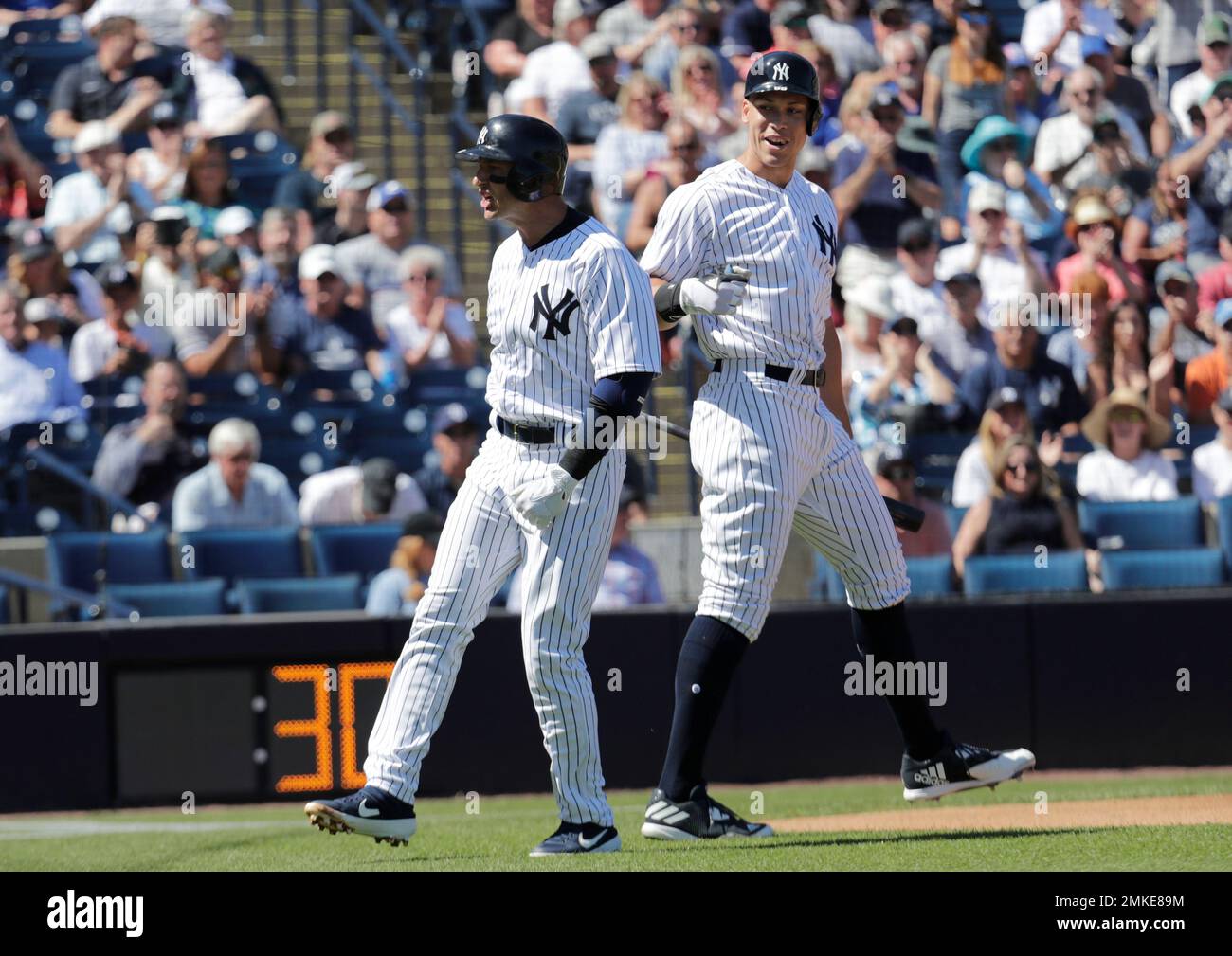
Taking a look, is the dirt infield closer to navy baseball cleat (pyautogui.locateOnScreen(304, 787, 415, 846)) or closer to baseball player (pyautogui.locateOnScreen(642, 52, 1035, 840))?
baseball player (pyautogui.locateOnScreen(642, 52, 1035, 840))

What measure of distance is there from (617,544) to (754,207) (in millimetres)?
3709

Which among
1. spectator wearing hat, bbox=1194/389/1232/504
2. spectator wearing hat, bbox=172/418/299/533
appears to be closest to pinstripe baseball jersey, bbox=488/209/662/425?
spectator wearing hat, bbox=172/418/299/533

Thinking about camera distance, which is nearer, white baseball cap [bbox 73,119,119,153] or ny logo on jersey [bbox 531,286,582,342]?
ny logo on jersey [bbox 531,286,582,342]

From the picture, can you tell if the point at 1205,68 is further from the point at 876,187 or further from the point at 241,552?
the point at 241,552

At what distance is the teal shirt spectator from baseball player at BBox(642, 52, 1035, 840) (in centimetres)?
417

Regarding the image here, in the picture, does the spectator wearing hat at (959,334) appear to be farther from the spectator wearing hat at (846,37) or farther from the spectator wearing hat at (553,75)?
the spectator wearing hat at (553,75)

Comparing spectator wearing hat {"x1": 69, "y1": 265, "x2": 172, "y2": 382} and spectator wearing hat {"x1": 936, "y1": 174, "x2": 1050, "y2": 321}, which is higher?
spectator wearing hat {"x1": 936, "y1": 174, "x2": 1050, "y2": 321}

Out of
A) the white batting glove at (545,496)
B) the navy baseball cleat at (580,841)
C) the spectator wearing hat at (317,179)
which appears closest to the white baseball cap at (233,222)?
the spectator wearing hat at (317,179)

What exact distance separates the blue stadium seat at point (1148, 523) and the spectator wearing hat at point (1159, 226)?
1.92 meters

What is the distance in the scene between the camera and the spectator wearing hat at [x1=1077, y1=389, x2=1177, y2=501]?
9.36m

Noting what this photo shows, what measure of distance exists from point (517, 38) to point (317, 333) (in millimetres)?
2537

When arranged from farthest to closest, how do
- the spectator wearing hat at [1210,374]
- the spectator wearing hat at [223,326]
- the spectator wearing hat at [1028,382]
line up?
the spectator wearing hat at [223,326] → the spectator wearing hat at [1210,374] → the spectator wearing hat at [1028,382]

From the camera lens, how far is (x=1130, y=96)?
11.3 m

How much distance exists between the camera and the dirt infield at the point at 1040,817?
586 cm
